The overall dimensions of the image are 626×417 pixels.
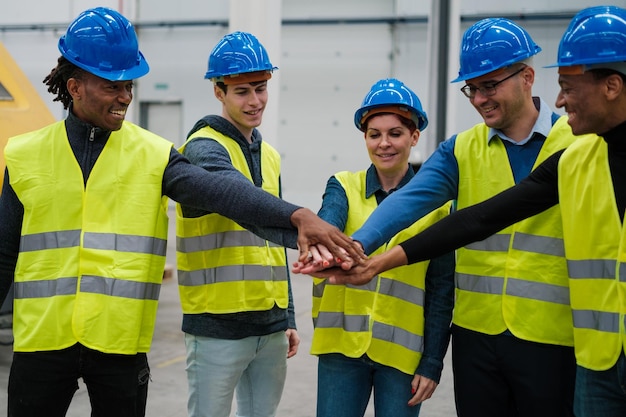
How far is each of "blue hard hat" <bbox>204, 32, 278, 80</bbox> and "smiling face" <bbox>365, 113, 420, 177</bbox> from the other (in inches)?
19.1

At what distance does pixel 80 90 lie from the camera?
84.8 inches

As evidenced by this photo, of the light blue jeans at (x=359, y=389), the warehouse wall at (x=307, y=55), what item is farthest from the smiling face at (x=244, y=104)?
the warehouse wall at (x=307, y=55)

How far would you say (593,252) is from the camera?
1.91m

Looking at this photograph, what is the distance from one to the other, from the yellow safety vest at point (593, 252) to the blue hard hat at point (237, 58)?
1.16 m

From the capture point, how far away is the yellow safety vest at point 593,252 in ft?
6.08

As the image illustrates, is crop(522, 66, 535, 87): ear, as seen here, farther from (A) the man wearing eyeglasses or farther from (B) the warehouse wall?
(B) the warehouse wall

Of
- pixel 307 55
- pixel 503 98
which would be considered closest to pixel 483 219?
pixel 503 98

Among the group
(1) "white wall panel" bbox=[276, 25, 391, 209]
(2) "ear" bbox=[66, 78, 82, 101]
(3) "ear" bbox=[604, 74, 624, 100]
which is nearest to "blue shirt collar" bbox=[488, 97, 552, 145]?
(3) "ear" bbox=[604, 74, 624, 100]

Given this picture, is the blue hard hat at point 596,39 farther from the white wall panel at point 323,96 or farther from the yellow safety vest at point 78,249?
the white wall panel at point 323,96

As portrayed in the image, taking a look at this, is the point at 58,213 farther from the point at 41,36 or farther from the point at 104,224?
the point at 41,36

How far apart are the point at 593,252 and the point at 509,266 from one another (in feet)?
1.21

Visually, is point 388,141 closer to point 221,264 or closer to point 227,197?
point 227,197

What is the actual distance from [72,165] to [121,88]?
0.27 meters

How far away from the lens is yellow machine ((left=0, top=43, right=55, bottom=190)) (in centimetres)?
505
